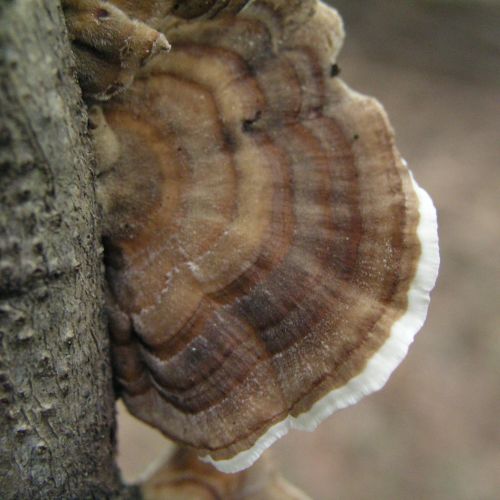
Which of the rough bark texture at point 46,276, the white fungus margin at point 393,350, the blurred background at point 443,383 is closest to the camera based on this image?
the rough bark texture at point 46,276

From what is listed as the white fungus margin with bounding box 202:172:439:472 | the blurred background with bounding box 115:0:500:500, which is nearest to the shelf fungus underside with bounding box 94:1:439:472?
the white fungus margin with bounding box 202:172:439:472

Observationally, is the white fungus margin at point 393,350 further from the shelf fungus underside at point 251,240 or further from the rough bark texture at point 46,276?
the rough bark texture at point 46,276

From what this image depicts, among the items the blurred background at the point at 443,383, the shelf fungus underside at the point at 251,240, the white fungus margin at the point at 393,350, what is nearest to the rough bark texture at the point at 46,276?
the shelf fungus underside at the point at 251,240

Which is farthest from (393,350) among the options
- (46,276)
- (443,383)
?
(443,383)

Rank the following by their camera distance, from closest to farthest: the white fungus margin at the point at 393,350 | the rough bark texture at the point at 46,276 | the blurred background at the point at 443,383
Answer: the rough bark texture at the point at 46,276 → the white fungus margin at the point at 393,350 → the blurred background at the point at 443,383

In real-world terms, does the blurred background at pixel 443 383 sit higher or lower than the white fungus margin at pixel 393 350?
lower

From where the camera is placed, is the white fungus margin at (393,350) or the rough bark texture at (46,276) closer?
the rough bark texture at (46,276)
